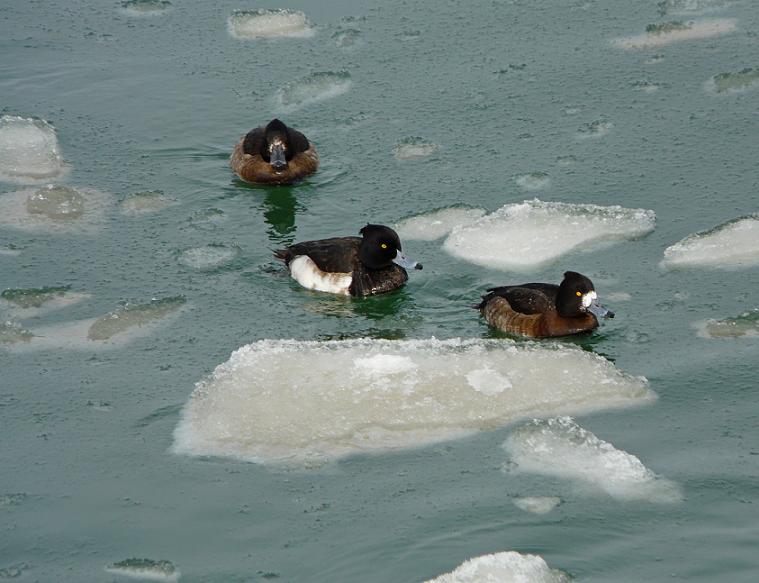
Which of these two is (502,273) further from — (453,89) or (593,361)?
(453,89)

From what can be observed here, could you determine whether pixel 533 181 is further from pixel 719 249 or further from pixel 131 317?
pixel 131 317

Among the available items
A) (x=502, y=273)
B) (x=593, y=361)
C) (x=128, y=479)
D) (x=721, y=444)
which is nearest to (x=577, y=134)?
(x=502, y=273)

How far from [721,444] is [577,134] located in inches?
176

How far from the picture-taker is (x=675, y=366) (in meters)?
8.17

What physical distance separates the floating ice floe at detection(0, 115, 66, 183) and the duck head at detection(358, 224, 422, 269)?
314cm

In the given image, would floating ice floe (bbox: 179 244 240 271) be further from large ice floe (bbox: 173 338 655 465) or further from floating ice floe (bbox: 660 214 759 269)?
floating ice floe (bbox: 660 214 759 269)

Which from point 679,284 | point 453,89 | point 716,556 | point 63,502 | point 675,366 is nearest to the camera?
point 716,556

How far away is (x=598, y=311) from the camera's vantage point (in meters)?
8.62

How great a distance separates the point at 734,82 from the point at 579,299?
13.7 feet

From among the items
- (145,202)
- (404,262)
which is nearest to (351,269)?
(404,262)

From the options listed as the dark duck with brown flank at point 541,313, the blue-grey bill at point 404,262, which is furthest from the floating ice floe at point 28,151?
the dark duck with brown flank at point 541,313

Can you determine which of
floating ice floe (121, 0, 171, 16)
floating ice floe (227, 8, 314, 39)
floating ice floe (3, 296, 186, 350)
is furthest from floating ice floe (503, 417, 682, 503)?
floating ice floe (121, 0, 171, 16)

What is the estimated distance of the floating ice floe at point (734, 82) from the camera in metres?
11.9

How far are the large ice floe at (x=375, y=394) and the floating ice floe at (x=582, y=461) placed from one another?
10.5 inches
